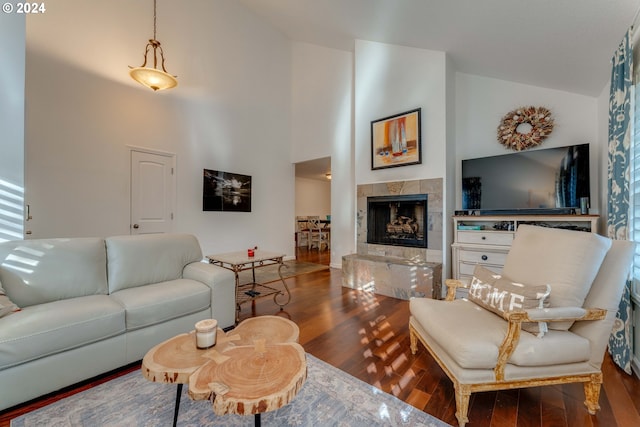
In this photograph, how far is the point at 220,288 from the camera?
2.38 meters

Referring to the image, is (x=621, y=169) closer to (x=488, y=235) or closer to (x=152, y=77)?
(x=488, y=235)

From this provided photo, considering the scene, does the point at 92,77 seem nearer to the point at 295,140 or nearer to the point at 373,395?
the point at 295,140

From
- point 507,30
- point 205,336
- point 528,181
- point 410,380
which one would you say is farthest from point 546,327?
point 507,30

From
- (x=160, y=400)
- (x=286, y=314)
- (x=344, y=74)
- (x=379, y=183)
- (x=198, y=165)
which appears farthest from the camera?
(x=344, y=74)

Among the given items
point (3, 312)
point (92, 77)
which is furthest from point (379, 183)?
point (92, 77)

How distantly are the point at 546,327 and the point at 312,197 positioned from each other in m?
8.49

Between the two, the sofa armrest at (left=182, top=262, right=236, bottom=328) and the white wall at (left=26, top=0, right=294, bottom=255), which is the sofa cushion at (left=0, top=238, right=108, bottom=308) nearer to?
the sofa armrest at (left=182, top=262, right=236, bottom=328)

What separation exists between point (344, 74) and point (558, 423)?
561cm

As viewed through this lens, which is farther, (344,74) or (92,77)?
(344,74)

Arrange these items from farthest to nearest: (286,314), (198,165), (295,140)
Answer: (295,140) < (198,165) < (286,314)

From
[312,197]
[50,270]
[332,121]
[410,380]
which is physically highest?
[332,121]

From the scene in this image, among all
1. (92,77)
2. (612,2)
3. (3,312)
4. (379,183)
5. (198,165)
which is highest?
(92,77)

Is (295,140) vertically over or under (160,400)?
over

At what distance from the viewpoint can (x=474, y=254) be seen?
10.8 ft
